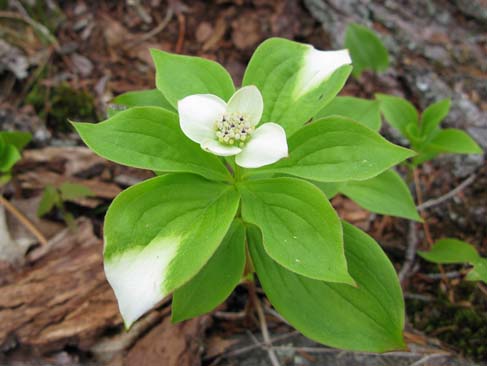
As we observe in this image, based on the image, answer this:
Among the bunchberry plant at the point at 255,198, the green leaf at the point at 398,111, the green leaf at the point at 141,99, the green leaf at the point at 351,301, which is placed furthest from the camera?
the green leaf at the point at 398,111

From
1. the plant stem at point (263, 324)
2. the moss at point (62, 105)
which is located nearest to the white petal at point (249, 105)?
the plant stem at point (263, 324)

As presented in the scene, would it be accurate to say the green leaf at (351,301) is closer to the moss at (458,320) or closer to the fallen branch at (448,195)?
the moss at (458,320)

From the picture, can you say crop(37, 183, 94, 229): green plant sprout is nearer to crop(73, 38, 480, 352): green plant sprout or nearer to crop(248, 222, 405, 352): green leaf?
crop(73, 38, 480, 352): green plant sprout

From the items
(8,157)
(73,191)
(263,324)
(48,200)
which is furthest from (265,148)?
(8,157)

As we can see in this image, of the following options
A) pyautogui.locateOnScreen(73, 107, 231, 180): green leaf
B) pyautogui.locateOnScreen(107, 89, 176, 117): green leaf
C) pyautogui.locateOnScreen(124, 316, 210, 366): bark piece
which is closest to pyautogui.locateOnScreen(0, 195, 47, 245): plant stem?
pyautogui.locateOnScreen(124, 316, 210, 366): bark piece

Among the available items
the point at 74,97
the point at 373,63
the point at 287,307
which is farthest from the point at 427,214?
the point at 74,97
